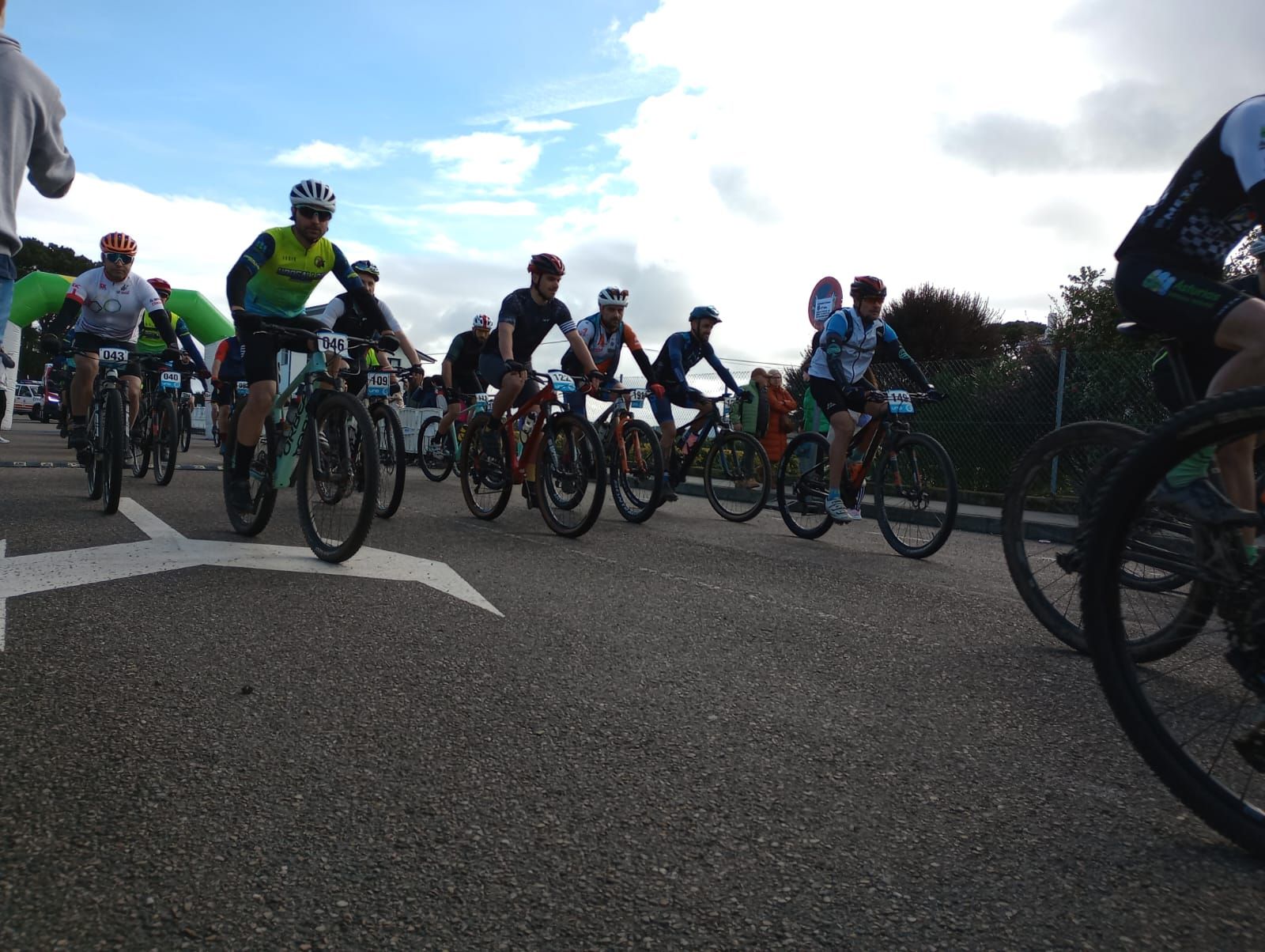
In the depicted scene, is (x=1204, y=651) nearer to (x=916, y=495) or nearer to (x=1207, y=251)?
(x=1207, y=251)

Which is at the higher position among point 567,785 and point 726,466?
point 726,466

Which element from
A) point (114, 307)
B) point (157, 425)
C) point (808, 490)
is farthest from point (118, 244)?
point (808, 490)

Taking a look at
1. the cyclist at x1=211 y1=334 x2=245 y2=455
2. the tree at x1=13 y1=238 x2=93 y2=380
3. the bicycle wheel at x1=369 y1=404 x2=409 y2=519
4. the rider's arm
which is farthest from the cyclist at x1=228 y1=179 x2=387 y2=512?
the tree at x1=13 y1=238 x2=93 y2=380

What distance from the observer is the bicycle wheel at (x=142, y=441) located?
990cm

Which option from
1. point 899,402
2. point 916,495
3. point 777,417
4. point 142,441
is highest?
A: point 777,417

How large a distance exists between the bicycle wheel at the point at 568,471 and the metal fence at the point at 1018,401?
271 inches

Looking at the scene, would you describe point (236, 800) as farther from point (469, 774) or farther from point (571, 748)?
point (571, 748)

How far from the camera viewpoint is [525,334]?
26.7 feet

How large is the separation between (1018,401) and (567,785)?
11.8 m

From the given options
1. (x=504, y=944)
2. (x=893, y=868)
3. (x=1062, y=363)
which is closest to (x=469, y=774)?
(x=504, y=944)

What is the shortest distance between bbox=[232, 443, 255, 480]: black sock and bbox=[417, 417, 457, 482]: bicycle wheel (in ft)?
19.3

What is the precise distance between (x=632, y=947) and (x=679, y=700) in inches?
52.7

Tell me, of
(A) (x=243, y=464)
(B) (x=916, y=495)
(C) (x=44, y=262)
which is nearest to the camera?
(A) (x=243, y=464)

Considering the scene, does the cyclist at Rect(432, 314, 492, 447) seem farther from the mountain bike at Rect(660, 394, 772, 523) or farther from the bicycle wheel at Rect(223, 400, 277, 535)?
the bicycle wheel at Rect(223, 400, 277, 535)
